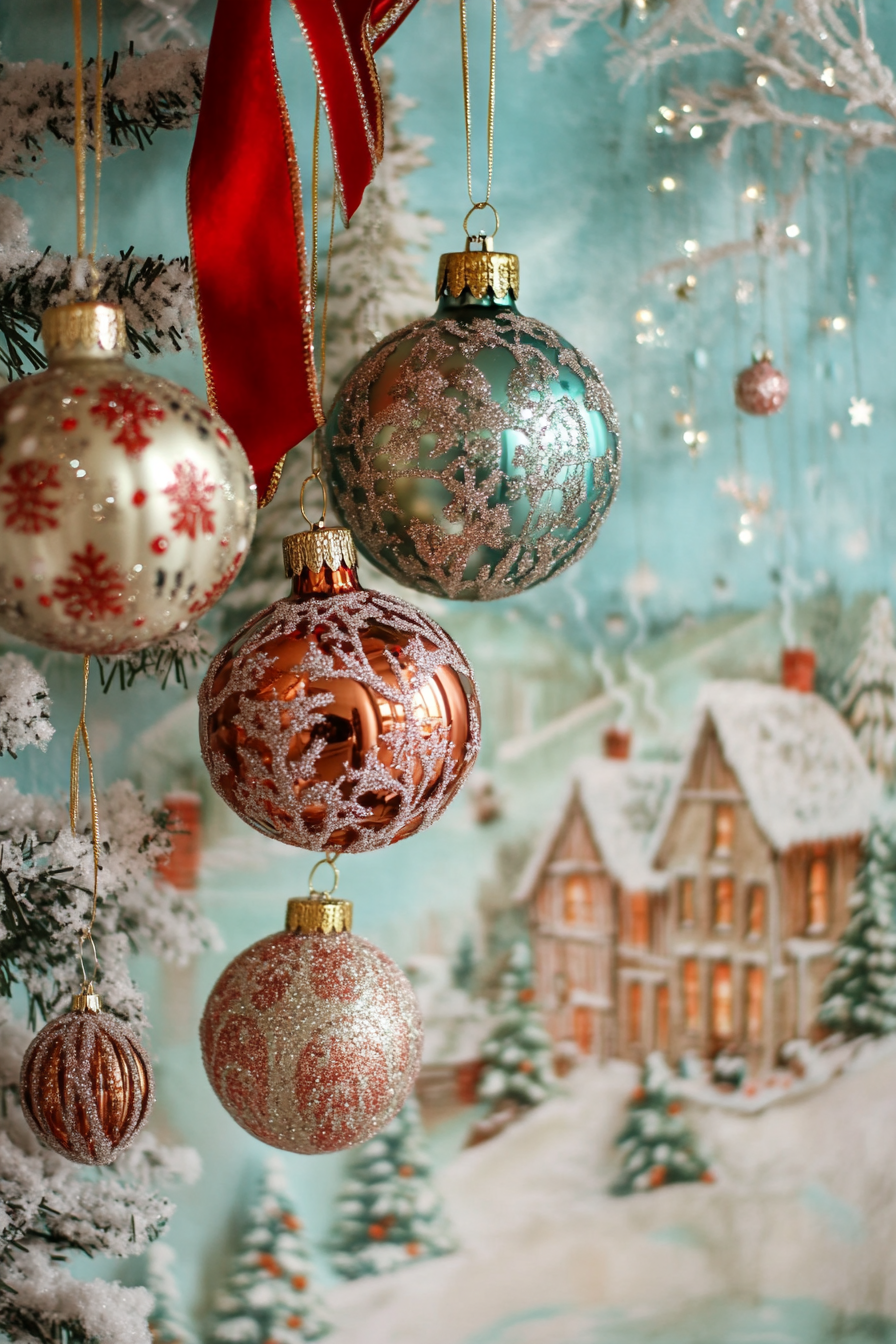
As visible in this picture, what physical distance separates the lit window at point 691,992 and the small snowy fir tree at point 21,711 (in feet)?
3.28

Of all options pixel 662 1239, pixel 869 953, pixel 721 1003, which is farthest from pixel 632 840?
pixel 662 1239

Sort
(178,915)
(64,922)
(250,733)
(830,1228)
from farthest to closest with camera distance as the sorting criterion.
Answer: (830,1228)
(178,915)
(64,922)
(250,733)

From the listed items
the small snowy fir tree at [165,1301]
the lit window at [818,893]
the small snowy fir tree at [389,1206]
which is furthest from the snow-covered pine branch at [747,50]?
the small snowy fir tree at [165,1301]

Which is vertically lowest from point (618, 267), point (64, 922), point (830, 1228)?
point (830, 1228)

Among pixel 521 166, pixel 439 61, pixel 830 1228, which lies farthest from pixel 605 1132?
pixel 439 61

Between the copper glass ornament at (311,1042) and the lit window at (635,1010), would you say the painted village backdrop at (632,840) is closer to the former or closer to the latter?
the lit window at (635,1010)

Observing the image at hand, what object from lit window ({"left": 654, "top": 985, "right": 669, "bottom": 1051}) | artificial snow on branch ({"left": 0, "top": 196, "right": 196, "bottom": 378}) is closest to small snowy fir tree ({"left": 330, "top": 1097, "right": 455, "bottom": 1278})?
lit window ({"left": 654, "top": 985, "right": 669, "bottom": 1051})

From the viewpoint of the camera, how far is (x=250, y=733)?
2.44 feet

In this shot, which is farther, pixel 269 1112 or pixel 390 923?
pixel 390 923

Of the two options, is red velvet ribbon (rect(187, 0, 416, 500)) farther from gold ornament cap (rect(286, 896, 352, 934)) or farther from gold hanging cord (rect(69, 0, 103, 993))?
gold ornament cap (rect(286, 896, 352, 934))

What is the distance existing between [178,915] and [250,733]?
791 mm

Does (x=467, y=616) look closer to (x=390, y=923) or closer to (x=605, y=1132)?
(x=390, y=923)

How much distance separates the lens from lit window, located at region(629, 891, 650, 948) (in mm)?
1631

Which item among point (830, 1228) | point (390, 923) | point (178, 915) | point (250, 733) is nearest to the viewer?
point (250, 733)
